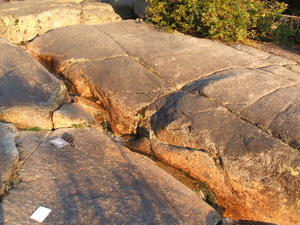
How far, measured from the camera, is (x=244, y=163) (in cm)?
427

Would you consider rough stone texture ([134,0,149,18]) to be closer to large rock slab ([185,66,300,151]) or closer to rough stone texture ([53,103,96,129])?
large rock slab ([185,66,300,151])

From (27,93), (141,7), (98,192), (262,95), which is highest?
(141,7)

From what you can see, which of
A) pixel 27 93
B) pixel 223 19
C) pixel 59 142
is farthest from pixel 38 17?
pixel 59 142

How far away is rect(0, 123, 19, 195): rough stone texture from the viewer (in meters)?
3.32

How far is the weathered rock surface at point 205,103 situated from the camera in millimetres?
4197

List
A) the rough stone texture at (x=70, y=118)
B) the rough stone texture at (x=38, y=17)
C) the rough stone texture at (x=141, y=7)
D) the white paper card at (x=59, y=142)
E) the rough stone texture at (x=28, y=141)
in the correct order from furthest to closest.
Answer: the rough stone texture at (x=141, y=7) < the rough stone texture at (x=38, y=17) < the rough stone texture at (x=70, y=118) < the white paper card at (x=59, y=142) < the rough stone texture at (x=28, y=141)

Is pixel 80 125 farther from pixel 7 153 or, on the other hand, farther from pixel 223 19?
pixel 223 19

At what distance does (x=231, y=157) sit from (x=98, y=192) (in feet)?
6.58

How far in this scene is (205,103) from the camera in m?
5.06

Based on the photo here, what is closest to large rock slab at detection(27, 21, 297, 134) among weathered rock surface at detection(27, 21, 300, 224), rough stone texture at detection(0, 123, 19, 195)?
weathered rock surface at detection(27, 21, 300, 224)

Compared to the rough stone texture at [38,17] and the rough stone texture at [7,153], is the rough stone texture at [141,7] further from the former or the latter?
the rough stone texture at [7,153]

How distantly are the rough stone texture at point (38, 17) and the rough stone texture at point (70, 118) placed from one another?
4.83 meters

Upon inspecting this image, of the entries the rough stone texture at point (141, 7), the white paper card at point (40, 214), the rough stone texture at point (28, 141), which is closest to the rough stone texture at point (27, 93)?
the rough stone texture at point (28, 141)

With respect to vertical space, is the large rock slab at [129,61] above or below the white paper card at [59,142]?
above
